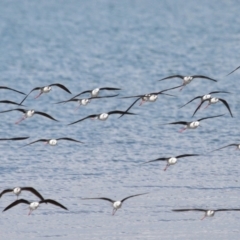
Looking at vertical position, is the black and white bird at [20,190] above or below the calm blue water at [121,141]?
above

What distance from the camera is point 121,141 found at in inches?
1549

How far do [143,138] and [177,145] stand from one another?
44.5 inches

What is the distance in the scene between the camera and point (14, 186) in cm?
3453

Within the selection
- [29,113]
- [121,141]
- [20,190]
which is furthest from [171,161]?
[121,141]

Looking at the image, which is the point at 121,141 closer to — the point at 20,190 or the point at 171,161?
the point at 171,161

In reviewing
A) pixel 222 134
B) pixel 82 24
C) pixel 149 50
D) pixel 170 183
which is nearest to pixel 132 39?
pixel 149 50

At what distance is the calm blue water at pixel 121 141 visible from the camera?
32.0 metres

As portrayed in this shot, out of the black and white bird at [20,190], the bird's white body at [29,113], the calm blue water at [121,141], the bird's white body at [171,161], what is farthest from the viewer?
the bird's white body at [29,113]

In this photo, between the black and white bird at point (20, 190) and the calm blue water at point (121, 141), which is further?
the calm blue water at point (121, 141)

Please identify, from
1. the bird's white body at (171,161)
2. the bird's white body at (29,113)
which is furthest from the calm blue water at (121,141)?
the bird's white body at (29,113)

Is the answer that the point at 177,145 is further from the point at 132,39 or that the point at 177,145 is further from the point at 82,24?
the point at 82,24

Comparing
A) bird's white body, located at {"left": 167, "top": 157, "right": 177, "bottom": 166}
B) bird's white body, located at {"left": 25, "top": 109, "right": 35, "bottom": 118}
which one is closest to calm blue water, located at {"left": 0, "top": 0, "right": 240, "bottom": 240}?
bird's white body, located at {"left": 167, "top": 157, "right": 177, "bottom": 166}

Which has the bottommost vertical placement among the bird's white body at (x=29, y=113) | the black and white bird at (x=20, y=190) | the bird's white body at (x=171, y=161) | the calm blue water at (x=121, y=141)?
the calm blue water at (x=121, y=141)

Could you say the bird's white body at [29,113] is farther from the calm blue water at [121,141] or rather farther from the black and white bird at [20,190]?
the black and white bird at [20,190]
